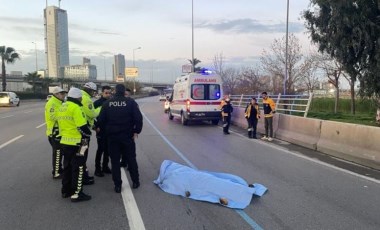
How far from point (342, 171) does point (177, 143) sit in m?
6.04

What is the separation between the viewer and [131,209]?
599 centimetres

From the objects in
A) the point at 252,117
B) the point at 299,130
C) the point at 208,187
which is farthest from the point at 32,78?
the point at 208,187

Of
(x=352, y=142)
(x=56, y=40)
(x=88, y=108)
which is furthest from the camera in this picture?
(x=56, y=40)

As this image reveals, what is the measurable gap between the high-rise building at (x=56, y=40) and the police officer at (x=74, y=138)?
10341 cm

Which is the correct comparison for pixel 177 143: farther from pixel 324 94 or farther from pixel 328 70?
pixel 328 70

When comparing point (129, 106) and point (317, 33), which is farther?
point (317, 33)

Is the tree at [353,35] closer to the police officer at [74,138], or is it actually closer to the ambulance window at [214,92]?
the ambulance window at [214,92]

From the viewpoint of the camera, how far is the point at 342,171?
877 cm

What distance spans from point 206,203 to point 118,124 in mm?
2044

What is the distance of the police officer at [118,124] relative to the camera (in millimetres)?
7055

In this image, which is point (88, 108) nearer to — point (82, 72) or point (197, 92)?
point (197, 92)

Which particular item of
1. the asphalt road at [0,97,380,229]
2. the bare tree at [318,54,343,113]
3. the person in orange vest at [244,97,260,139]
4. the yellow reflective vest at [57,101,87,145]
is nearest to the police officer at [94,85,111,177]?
the asphalt road at [0,97,380,229]

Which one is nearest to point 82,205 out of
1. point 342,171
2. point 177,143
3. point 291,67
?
point 342,171

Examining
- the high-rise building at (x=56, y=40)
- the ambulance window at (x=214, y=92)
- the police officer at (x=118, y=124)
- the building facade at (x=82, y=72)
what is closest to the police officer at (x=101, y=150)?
the police officer at (x=118, y=124)
